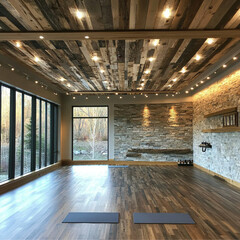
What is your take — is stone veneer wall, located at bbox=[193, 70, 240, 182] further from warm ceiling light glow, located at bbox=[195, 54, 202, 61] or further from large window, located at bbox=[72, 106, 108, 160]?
large window, located at bbox=[72, 106, 108, 160]

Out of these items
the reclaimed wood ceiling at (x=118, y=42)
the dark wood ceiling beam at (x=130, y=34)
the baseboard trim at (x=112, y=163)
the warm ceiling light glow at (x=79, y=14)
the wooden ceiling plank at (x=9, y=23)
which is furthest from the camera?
the baseboard trim at (x=112, y=163)

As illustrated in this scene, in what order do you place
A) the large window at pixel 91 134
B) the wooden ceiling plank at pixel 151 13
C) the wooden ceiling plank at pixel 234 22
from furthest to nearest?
the large window at pixel 91 134
the wooden ceiling plank at pixel 234 22
the wooden ceiling plank at pixel 151 13

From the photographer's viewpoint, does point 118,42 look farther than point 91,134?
No

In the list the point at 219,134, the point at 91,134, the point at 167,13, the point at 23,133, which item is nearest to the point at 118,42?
the point at 167,13

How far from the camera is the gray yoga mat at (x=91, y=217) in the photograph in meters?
4.16

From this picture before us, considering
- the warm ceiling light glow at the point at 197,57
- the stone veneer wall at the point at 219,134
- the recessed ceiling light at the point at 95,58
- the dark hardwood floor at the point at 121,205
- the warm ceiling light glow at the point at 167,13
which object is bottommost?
the dark hardwood floor at the point at 121,205

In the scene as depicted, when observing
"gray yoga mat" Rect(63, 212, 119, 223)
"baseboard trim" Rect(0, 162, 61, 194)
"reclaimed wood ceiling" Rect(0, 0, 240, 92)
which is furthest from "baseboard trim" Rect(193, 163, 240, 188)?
"baseboard trim" Rect(0, 162, 61, 194)

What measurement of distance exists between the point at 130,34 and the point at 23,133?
16.8ft

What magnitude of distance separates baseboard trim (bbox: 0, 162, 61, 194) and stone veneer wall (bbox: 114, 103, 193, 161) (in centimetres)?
359

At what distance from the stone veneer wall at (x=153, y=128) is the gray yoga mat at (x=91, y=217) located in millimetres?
7607

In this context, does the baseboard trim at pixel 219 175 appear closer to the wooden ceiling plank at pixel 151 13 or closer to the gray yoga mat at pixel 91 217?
the gray yoga mat at pixel 91 217

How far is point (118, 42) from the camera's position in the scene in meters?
5.26

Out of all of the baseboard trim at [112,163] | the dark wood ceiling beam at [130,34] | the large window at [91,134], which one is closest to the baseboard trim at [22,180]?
the baseboard trim at [112,163]

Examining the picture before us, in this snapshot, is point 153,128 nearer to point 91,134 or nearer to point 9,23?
point 91,134
